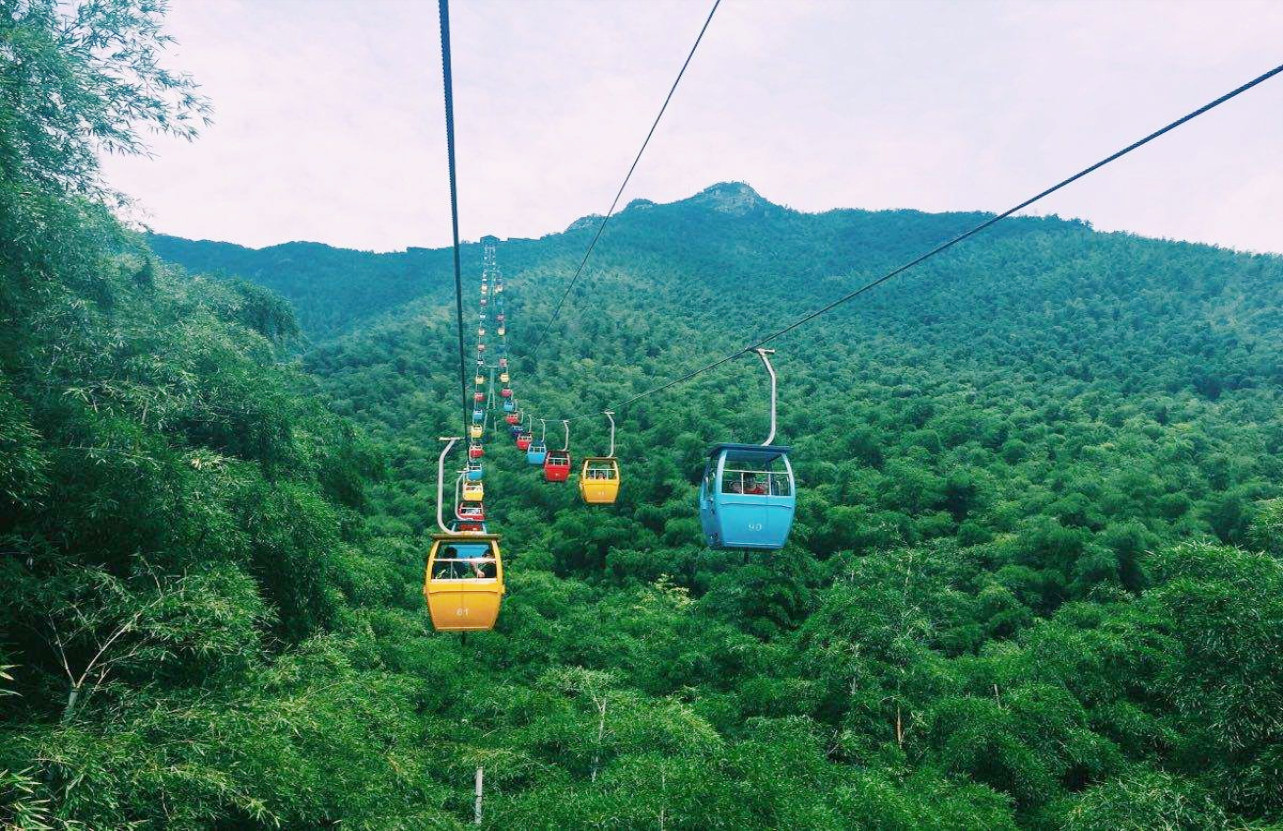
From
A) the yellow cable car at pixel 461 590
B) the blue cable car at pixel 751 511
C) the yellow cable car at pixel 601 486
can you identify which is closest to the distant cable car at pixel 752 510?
the blue cable car at pixel 751 511

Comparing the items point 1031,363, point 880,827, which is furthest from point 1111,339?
point 880,827

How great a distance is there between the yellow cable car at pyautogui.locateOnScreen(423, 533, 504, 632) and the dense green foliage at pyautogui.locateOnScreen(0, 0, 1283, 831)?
6.54 feet

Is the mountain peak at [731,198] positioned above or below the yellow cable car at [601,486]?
above

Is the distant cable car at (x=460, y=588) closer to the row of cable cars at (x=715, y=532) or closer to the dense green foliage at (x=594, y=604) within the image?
the row of cable cars at (x=715, y=532)

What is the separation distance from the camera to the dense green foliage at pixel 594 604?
7078 mm

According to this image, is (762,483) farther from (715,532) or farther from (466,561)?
(466,561)

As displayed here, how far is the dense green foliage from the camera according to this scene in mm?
7078

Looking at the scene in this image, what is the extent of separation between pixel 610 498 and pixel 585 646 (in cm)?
425

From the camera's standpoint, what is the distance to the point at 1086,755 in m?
11.1

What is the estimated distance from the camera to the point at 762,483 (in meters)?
8.59

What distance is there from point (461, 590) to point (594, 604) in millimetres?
14827

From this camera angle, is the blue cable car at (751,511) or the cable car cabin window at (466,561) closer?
the blue cable car at (751,511)

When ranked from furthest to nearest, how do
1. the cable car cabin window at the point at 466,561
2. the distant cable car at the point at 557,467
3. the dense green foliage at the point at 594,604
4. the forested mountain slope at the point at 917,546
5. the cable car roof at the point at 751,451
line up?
the distant cable car at the point at 557,467
the forested mountain slope at the point at 917,546
the cable car cabin window at the point at 466,561
the cable car roof at the point at 751,451
the dense green foliage at the point at 594,604

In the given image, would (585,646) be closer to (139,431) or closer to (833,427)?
(139,431)
